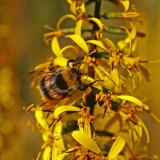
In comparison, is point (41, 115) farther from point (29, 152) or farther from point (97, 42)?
point (29, 152)

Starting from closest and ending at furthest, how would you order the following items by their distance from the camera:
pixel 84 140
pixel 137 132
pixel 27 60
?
pixel 84 140 < pixel 137 132 < pixel 27 60

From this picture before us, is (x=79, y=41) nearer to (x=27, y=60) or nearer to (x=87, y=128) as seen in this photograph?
(x=87, y=128)

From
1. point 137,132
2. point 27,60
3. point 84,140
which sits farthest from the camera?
point 27,60

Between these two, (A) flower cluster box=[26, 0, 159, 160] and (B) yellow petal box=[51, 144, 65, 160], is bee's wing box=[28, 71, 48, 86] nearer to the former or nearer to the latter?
(A) flower cluster box=[26, 0, 159, 160]

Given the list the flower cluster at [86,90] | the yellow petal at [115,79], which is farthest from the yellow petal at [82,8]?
the yellow petal at [115,79]

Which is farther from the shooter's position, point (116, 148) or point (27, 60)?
point (27, 60)

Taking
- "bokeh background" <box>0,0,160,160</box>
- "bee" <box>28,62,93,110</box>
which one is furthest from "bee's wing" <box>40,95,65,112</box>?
"bokeh background" <box>0,0,160,160</box>

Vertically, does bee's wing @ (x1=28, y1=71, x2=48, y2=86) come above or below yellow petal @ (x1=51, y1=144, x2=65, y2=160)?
above

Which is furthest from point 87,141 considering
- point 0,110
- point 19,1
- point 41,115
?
point 19,1

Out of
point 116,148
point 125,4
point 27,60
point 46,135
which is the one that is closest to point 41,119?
point 46,135
